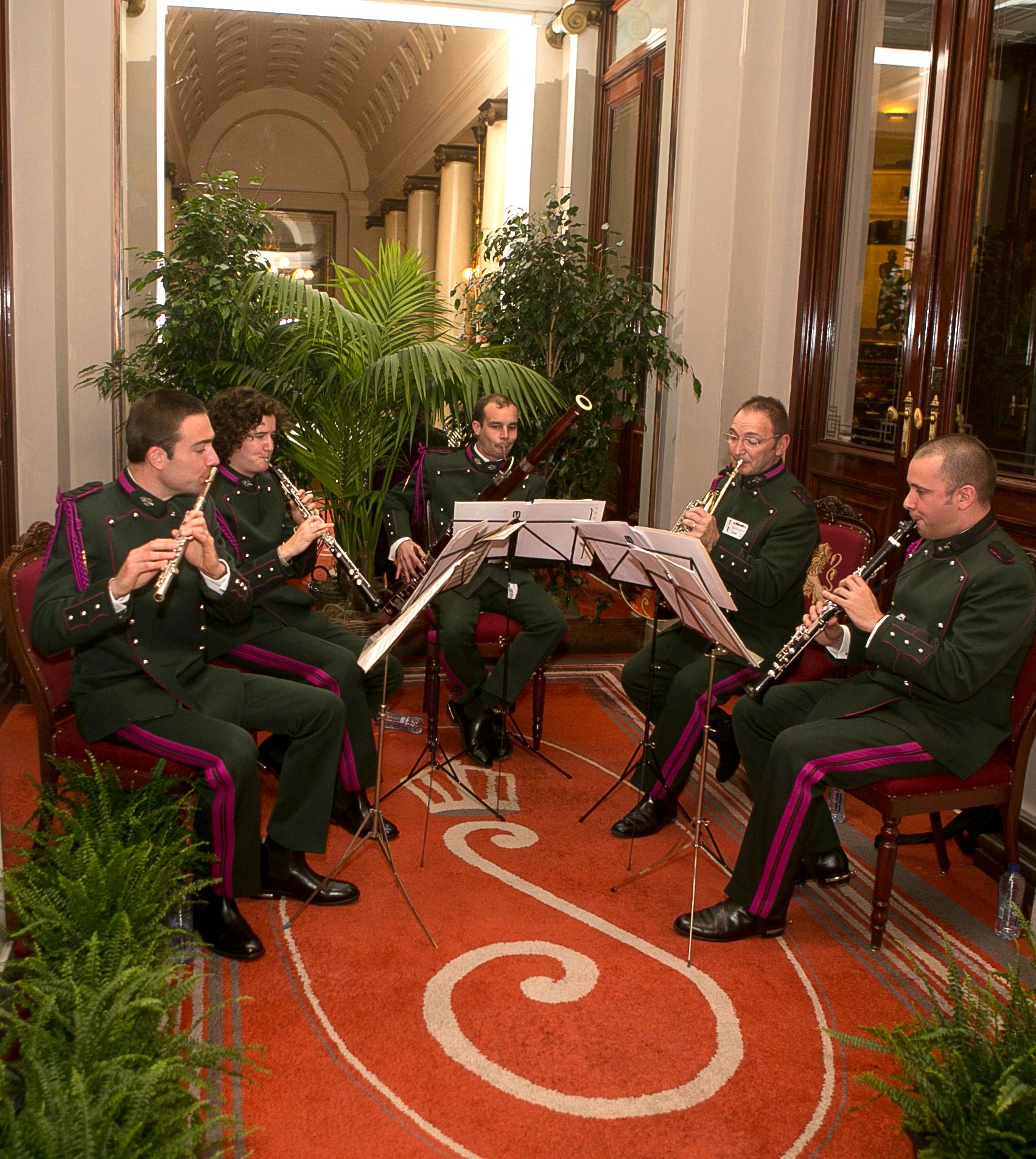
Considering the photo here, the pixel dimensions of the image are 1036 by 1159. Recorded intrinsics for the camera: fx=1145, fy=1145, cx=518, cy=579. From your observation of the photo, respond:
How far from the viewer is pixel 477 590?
4512mm

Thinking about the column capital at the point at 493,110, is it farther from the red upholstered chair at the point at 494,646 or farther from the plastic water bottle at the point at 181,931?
the plastic water bottle at the point at 181,931

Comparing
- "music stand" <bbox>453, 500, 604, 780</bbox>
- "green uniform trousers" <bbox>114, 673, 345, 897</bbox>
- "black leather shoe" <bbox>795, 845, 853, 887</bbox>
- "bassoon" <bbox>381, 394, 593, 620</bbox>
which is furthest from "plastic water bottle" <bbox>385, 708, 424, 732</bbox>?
"black leather shoe" <bbox>795, 845, 853, 887</bbox>

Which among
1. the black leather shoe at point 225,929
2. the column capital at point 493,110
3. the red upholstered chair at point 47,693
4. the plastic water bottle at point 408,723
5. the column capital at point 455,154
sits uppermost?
the column capital at point 493,110

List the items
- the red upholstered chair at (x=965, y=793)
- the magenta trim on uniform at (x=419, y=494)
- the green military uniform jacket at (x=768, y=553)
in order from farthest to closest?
the magenta trim on uniform at (x=419, y=494) < the green military uniform jacket at (x=768, y=553) < the red upholstered chair at (x=965, y=793)

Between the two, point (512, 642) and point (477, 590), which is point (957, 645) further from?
point (477, 590)

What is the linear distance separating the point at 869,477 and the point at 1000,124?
1.44 m

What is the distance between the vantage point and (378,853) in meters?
3.65

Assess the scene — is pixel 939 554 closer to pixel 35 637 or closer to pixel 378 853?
pixel 378 853

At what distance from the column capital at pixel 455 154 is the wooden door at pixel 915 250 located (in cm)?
272

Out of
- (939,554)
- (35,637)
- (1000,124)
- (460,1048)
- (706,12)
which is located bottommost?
(460,1048)

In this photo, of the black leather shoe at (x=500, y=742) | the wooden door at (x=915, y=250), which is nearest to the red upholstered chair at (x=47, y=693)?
the black leather shoe at (x=500, y=742)


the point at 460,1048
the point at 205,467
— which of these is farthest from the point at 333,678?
the point at 460,1048

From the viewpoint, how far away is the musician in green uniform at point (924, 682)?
2.98m

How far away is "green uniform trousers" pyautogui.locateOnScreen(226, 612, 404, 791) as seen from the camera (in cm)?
371
